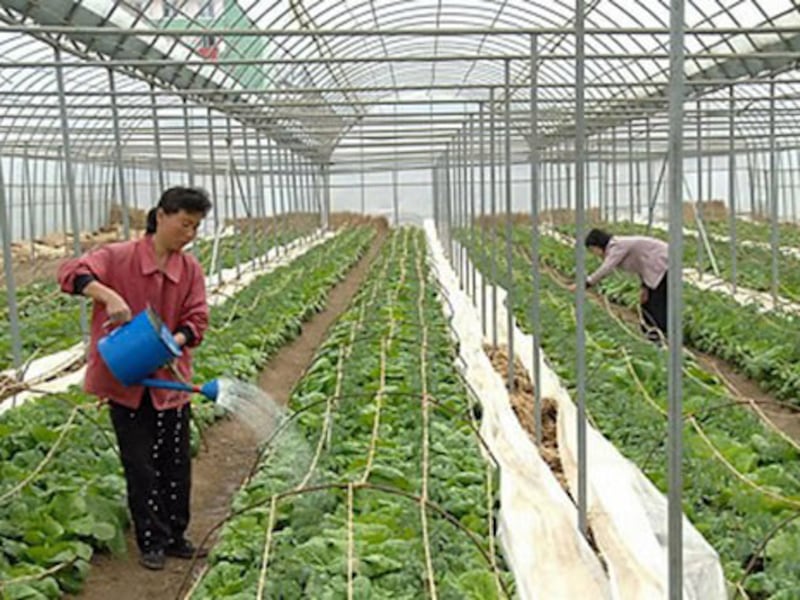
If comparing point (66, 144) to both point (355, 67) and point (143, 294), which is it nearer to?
point (143, 294)

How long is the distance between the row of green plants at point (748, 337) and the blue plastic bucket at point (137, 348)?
5972 millimetres

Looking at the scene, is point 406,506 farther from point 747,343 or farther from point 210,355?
point 747,343

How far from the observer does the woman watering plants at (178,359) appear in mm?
6031

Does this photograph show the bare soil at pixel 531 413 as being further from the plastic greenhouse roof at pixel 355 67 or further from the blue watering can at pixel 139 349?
the blue watering can at pixel 139 349

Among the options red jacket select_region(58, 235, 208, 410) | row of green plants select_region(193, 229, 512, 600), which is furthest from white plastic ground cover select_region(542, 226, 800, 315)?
red jacket select_region(58, 235, 208, 410)

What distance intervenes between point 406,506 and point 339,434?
1522 mm

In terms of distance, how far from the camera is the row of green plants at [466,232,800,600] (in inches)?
210

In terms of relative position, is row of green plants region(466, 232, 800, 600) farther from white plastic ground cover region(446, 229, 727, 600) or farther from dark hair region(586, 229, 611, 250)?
dark hair region(586, 229, 611, 250)

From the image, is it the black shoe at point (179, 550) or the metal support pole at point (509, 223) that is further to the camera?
the metal support pole at point (509, 223)

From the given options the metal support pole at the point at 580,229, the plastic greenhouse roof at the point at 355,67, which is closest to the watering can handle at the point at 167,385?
the metal support pole at the point at 580,229

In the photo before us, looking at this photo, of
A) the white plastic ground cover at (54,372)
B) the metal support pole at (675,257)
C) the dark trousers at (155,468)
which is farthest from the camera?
the white plastic ground cover at (54,372)

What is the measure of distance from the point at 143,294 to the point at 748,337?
7.36 m

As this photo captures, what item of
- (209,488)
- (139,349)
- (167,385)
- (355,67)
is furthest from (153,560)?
(355,67)

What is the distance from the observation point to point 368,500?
19.5ft
